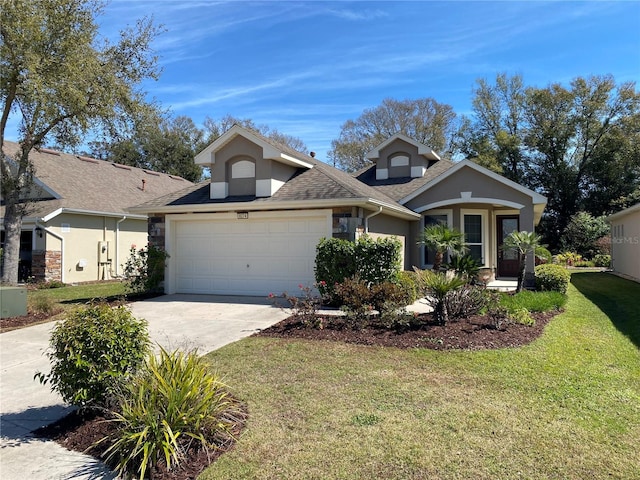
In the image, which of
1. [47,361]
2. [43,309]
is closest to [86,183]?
[43,309]

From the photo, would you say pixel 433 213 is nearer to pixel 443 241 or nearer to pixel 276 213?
pixel 443 241

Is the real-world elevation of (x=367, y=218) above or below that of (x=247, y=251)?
above

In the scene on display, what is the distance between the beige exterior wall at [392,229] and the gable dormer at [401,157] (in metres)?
3.19

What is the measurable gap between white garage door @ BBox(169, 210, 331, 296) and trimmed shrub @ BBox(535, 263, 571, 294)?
20.6 feet

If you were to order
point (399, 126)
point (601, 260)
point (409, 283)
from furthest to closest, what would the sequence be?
point (399, 126) → point (601, 260) → point (409, 283)

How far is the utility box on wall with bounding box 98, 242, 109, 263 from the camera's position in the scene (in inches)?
728

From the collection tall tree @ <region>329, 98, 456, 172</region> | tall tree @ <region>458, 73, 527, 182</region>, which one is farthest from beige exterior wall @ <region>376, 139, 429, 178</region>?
tall tree @ <region>329, 98, 456, 172</region>

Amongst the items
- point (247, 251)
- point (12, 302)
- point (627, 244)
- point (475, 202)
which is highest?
point (475, 202)

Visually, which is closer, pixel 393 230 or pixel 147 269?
pixel 147 269

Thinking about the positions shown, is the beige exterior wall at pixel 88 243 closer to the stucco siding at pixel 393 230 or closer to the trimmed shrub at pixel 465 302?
the stucco siding at pixel 393 230

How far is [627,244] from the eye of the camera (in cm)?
1761

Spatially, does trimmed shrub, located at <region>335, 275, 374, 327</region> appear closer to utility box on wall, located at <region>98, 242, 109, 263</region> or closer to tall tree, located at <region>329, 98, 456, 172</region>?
utility box on wall, located at <region>98, 242, 109, 263</region>

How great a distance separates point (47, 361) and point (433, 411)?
18.1 ft

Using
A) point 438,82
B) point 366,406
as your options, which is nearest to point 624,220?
point 438,82
